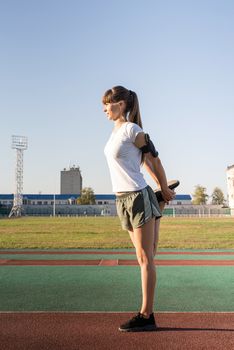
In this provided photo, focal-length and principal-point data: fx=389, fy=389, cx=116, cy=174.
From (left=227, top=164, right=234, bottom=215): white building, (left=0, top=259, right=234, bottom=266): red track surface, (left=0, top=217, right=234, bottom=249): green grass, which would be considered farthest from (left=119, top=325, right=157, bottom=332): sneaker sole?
(left=227, top=164, right=234, bottom=215): white building

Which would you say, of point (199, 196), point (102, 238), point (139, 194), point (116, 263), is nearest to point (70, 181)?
point (199, 196)

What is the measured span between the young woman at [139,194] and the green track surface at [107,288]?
0.98 m

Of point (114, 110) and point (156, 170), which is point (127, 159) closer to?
point (156, 170)

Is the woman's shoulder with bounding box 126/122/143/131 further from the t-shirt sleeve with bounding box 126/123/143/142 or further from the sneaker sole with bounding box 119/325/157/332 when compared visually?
the sneaker sole with bounding box 119/325/157/332

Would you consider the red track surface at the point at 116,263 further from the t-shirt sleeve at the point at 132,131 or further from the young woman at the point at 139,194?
the t-shirt sleeve at the point at 132,131

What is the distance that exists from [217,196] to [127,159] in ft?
412

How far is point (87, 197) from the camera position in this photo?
113 meters

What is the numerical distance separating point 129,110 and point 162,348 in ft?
6.70

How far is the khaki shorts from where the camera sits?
330 cm

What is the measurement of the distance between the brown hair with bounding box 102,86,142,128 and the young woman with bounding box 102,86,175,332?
19 mm

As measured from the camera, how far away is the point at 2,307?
14.3ft

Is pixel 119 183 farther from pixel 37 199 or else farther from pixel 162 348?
pixel 37 199

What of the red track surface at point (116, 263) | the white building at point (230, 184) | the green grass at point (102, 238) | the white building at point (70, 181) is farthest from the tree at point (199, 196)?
the red track surface at point (116, 263)

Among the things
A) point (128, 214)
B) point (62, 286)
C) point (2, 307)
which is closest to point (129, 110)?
point (128, 214)
